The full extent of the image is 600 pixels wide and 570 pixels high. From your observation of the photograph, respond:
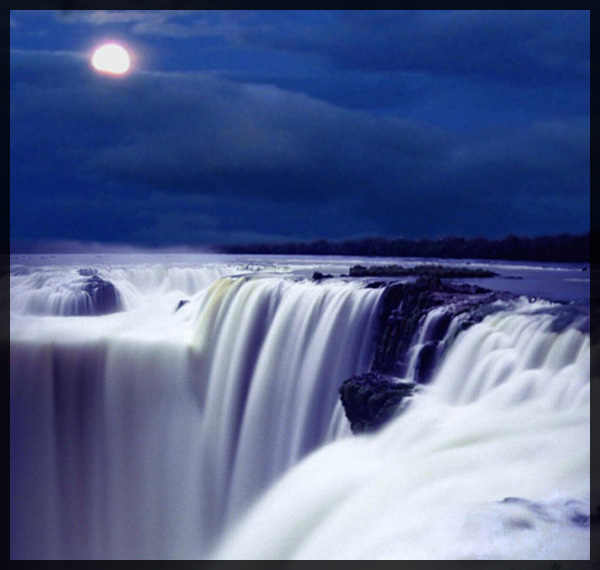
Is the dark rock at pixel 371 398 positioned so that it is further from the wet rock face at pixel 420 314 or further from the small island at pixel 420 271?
the small island at pixel 420 271

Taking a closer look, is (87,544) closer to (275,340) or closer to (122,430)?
(122,430)

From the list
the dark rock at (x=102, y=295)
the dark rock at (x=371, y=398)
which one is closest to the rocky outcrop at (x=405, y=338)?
the dark rock at (x=371, y=398)

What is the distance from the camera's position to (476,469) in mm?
3820

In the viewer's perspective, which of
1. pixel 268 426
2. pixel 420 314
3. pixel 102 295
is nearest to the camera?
pixel 420 314

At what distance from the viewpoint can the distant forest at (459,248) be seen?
407cm

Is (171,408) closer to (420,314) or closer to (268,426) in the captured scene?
(268,426)

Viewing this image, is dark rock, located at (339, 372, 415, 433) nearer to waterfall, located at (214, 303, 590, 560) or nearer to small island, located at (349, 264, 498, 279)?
waterfall, located at (214, 303, 590, 560)

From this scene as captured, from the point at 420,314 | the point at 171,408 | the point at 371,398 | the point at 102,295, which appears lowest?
the point at 371,398

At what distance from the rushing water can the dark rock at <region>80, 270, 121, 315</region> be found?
1.3 inches

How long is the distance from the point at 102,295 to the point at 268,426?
1.09 meters

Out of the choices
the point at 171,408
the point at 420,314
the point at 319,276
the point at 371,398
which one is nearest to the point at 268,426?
the point at 171,408

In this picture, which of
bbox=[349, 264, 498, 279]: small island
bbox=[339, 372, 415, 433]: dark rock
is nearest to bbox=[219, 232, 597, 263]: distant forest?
bbox=[349, 264, 498, 279]: small island

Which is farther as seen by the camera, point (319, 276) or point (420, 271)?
point (319, 276)

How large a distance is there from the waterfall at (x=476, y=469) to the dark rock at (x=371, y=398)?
0.21 feet
